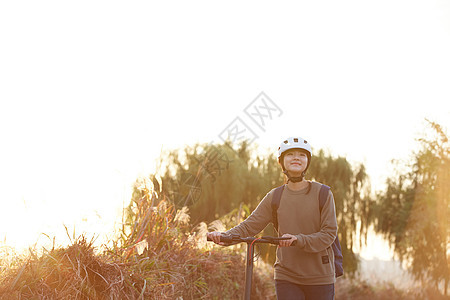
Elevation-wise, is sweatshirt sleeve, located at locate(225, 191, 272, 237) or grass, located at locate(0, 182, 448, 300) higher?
sweatshirt sleeve, located at locate(225, 191, 272, 237)

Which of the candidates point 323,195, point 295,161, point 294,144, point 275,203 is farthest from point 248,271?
point 294,144

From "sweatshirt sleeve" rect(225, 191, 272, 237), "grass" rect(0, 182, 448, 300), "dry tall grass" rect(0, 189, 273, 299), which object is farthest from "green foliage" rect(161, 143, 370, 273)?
"sweatshirt sleeve" rect(225, 191, 272, 237)

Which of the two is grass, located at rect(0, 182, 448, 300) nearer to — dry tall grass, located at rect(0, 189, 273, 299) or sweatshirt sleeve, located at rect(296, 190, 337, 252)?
dry tall grass, located at rect(0, 189, 273, 299)

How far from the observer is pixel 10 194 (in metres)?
5.55

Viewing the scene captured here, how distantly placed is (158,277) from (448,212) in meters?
14.3

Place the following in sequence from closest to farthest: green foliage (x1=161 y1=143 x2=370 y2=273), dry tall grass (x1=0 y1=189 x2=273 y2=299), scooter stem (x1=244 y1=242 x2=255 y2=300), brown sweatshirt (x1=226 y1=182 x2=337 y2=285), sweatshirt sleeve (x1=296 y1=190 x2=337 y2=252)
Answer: scooter stem (x1=244 y1=242 x2=255 y2=300)
sweatshirt sleeve (x1=296 y1=190 x2=337 y2=252)
brown sweatshirt (x1=226 y1=182 x2=337 y2=285)
dry tall grass (x1=0 y1=189 x2=273 y2=299)
green foliage (x1=161 y1=143 x2=370 y2=273)

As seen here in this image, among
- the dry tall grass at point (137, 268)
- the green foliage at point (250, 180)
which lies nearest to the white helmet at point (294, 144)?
the dry tall grass at point (137, 268)

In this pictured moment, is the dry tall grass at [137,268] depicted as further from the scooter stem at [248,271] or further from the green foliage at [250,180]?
the green foliage at [250,180]

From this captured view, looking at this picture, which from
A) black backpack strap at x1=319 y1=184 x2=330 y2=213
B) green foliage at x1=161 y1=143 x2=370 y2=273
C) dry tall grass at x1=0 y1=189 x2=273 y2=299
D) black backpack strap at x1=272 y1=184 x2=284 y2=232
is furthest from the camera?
green foliage at x1=161 y1=143 x2=370 y2=273

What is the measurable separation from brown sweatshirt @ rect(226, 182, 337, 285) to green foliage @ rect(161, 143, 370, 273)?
13063mm

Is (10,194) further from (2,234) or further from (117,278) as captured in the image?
(117,278)

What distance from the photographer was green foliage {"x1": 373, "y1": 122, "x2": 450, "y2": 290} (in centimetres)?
1738

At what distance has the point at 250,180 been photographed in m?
20.6

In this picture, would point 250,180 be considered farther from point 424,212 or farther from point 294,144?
point 294,144
